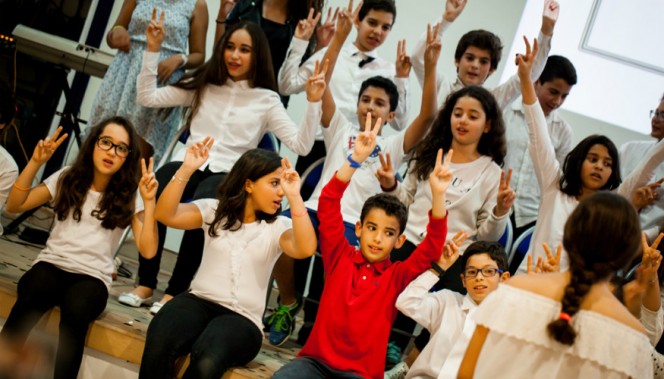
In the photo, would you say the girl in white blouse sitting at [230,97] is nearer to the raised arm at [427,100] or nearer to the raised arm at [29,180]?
the raised arm at [427,100]

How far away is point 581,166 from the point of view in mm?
3191

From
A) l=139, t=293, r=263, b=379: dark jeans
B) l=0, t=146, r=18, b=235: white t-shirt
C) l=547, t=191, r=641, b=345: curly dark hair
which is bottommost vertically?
l=139, t=293, r=263, b=379: dark jeans

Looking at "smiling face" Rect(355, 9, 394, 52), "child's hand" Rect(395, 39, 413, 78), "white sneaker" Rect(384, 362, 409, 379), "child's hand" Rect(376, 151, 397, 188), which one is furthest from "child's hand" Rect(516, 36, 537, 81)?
"white sneaker" Rect(384, 362, 409, 379)

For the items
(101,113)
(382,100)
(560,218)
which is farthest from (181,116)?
(560,218)

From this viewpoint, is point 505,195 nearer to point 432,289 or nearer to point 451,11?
point 432,289

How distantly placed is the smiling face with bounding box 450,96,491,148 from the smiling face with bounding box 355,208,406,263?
2.41 ft

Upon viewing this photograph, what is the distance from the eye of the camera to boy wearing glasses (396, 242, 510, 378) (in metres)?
2.51

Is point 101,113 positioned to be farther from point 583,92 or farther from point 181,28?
point 583,92

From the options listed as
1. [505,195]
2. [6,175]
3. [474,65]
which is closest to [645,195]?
[505,195]

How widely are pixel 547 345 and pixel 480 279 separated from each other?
864 millimetres

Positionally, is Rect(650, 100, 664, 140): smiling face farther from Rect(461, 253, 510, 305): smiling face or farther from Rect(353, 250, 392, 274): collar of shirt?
Rect(353, 250, 392, 274): collar of shirt

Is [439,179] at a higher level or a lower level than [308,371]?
higher

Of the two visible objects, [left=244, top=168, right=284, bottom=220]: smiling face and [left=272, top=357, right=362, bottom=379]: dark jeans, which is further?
[left=244, top=168, right=284, bottom=220]: smiling face

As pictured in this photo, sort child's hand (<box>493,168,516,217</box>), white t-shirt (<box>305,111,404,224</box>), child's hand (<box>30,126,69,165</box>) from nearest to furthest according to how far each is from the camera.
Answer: child's hand (<box>30,126,69,165</box>)
child's hand (<box>493,168,516,217</box>)
white t-shirt (<box>305,111,404,224</box>)
